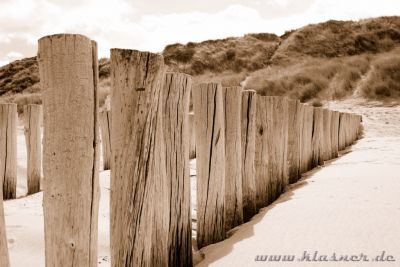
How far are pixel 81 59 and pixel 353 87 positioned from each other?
17.3 m

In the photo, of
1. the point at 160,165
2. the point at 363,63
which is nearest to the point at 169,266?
the point at 160,165

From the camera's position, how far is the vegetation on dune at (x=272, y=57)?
21547 mm

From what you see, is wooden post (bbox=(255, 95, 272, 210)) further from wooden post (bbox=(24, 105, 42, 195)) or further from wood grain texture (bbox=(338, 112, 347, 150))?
wood grain texture (bbox=(338, 112, 347, 150))

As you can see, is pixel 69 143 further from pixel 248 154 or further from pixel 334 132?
pixel 334 132

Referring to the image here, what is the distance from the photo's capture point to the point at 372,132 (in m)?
10.6

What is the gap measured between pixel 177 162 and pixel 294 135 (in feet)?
7.60

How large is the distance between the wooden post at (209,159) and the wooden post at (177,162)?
11.9 inches

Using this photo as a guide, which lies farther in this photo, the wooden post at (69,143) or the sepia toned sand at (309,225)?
the sepia toned sand at (309,225)

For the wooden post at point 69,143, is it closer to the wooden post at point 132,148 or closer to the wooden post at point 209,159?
the wooden post at point 132,148

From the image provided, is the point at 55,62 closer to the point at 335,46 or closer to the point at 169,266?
the point at 169,266

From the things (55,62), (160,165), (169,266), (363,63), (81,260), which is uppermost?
(363,63)

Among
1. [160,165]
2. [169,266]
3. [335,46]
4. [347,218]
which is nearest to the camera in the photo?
[160,165]

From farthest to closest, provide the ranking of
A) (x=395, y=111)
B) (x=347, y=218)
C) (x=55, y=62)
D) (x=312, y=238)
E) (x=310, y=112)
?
(x=395, y=111)
(x=310, y=112)
(x=347, y=218)
(x=312, y=238)
(x=55, y=62)

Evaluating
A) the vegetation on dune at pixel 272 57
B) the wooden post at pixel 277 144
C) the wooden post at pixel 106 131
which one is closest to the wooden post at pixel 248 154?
the wooden post at pixel 277 144
